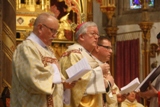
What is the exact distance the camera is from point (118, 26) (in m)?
14.0

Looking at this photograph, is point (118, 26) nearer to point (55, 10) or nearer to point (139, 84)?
point (55, 10)

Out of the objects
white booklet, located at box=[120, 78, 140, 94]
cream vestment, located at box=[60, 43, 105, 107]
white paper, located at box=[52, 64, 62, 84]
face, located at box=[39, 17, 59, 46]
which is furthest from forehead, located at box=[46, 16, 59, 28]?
white booklet, located at box=[120, 78, 140, 94]

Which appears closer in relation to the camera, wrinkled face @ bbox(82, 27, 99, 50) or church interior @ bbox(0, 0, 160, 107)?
wrinkled face @ bbox(82, 27, 99, 50)

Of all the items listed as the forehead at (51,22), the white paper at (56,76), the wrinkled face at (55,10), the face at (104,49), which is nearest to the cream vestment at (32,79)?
the white paper at (56,76)

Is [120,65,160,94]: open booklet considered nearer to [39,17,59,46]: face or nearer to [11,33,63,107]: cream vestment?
[11,33,63,107]: cream vestment

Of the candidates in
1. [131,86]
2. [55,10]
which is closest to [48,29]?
[131,86]

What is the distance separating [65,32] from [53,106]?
6289 millimetres

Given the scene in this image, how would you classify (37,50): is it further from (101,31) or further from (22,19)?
(101,31)

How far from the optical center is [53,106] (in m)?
4.75

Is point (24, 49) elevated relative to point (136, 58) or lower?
elevated

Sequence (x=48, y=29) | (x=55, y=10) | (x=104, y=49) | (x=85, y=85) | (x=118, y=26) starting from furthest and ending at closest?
(x=118, y=26) → (x=55, y=10) → (x=104, y=49) → (x=85, y=85) → (x=48, y=29)

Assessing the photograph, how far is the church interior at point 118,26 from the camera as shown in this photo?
34.5ft

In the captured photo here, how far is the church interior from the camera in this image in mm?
10523

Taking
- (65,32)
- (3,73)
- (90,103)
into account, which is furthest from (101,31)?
(90,103)
